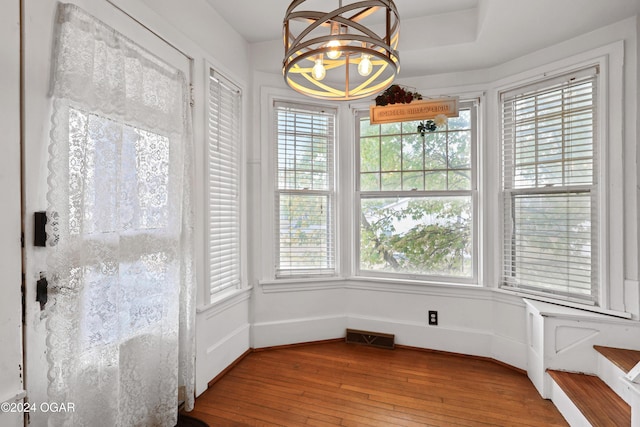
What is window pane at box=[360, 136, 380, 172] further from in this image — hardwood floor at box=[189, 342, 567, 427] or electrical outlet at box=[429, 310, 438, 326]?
hardwood floor at box=[189, 342, 567, 427]

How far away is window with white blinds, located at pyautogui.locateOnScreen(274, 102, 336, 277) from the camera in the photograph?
3.17 metres

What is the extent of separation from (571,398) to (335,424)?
1492 mm

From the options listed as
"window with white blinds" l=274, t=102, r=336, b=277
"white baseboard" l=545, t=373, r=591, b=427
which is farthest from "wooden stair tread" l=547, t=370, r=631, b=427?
"window with white blinds" l=274, t=102, r=336, b=277

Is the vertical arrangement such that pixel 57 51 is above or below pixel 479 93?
below

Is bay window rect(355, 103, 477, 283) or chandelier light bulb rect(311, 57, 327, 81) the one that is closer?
chandelier light bulb rect(311, 57, 327, 81)

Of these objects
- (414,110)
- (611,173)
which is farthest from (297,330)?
(611,173)

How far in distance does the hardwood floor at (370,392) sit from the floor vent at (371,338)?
11cm

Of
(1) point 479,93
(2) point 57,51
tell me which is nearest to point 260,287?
(2) point 57,51

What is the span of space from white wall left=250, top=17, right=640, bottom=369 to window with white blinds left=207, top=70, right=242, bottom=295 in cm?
25

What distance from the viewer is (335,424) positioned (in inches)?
79.5

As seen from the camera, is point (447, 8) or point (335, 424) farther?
point (447, 8)

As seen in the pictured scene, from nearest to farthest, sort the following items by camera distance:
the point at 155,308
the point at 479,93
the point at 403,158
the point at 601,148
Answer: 1. the point at 155,308
2. the point at 601,148
3. the point at 479,93
4. the point at 403,158

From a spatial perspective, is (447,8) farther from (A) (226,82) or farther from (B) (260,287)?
(B) (260,287)

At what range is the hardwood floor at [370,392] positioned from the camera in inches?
81.8
